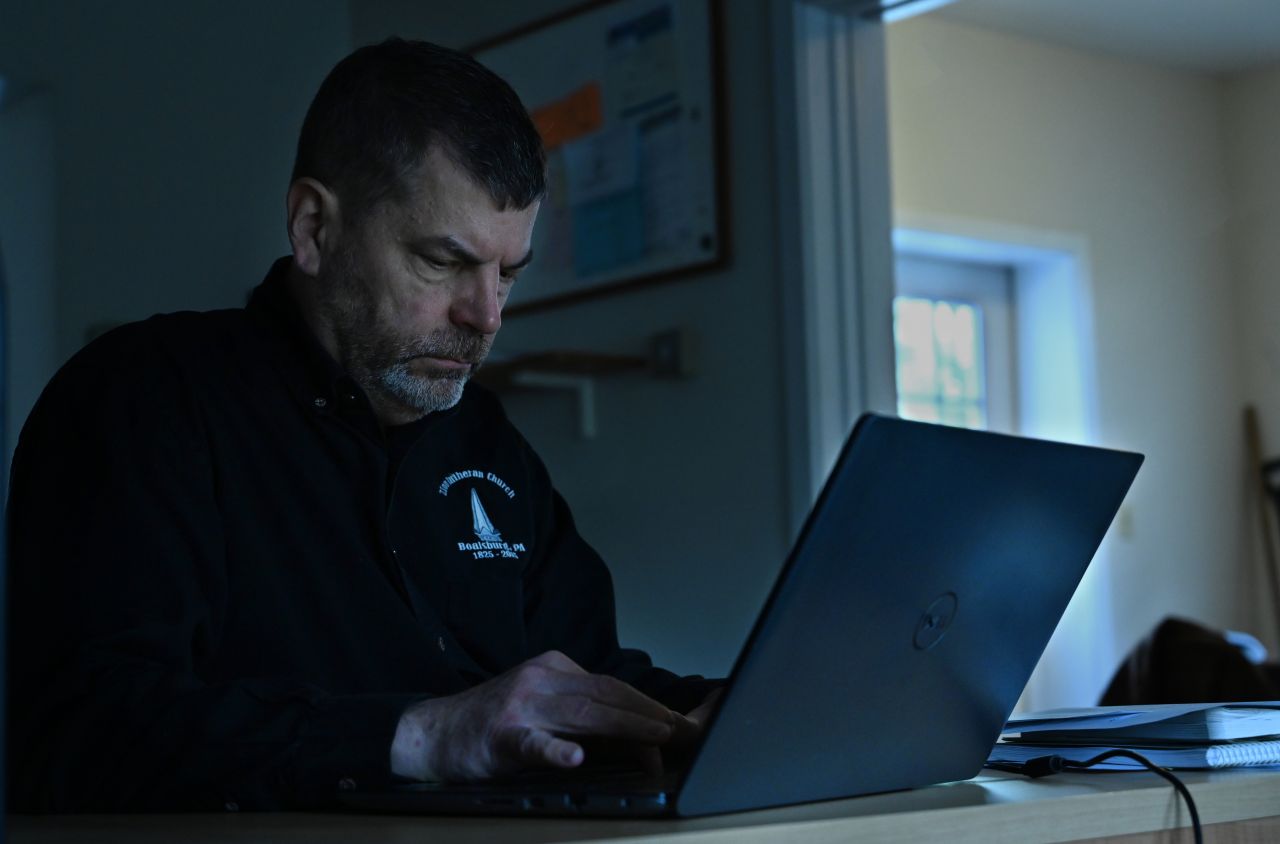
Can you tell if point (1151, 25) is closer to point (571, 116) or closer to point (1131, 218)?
point (1131, 218)

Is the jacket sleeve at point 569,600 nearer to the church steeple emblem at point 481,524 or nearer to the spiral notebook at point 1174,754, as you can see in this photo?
the church steeple emblem at point 481,524

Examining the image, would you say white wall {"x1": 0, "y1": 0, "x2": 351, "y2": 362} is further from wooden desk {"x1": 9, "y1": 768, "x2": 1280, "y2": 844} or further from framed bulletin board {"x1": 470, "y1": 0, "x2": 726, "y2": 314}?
wooden desk {"x1": 9, "y1": 768, "x2": 1280, "y2": 844}

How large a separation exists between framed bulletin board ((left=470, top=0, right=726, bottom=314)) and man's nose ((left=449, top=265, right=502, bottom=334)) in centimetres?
136

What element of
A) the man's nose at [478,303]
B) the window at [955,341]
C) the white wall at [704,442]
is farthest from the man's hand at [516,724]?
the window at [955,341]

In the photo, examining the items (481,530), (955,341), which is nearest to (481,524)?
(481,530)

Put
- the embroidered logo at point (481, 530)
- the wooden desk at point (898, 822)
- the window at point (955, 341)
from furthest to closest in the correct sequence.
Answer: the window at point (955, 341) < the embroidered logo at point (481, 530) < the wooden desk at point (898, 822)

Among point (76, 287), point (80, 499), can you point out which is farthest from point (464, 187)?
point (76, 287)

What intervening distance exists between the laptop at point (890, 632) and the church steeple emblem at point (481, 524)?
534mm

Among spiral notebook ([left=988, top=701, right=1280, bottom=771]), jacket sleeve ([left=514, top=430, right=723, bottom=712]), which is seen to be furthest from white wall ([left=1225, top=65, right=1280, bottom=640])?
spiral notebook ([left=988, top=701, right=1280, bottom=771])

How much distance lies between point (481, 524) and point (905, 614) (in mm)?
718

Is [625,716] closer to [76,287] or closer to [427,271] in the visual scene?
[427,271]

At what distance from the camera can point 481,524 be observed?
1455mm

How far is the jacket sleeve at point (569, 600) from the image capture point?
149cm

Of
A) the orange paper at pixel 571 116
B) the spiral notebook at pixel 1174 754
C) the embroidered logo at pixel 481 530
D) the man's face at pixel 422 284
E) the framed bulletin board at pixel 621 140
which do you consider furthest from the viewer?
the orange paper at pixel 571 116
